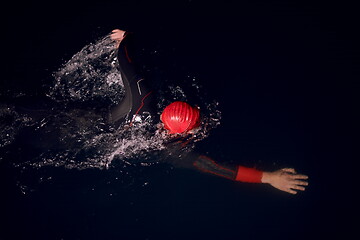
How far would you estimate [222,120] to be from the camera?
12.2ft

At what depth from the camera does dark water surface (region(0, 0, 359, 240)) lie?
10.7 feet

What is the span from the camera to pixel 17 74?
418 cm

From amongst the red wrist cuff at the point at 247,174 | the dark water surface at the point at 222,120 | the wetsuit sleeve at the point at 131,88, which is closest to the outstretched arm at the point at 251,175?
the red wrist cuff at the point at 247,174

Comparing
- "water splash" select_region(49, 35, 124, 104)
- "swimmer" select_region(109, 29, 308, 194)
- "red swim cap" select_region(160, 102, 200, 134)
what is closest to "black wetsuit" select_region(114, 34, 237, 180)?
"swimmer" select_region(109, 29, 308, 194)

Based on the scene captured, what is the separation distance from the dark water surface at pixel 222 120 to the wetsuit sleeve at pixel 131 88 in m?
0.95

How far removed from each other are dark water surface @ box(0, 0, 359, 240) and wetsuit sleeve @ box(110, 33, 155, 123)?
0.95 meters

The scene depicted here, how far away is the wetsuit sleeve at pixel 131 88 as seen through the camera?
9.65ft

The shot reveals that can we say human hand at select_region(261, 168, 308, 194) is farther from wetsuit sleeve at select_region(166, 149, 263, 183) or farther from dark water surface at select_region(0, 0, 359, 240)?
dark water surface at select_region(0, 0, 359, 240)

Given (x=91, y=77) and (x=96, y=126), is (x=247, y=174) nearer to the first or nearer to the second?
(x=96, y=126)

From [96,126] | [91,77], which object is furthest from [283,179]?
[91,77]

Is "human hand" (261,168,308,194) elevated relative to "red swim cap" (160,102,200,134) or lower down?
lower down

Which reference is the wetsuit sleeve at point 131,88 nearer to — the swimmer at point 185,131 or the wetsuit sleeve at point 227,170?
the swimmer at point 185,131

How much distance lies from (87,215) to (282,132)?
3052 millimetres

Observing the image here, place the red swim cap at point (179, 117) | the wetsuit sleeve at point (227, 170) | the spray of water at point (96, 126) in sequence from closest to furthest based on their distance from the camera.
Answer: the red swim cap at point (179, 117), the wetsuit sleeve at point (227, 170), the spray of water at point (96, 126)
